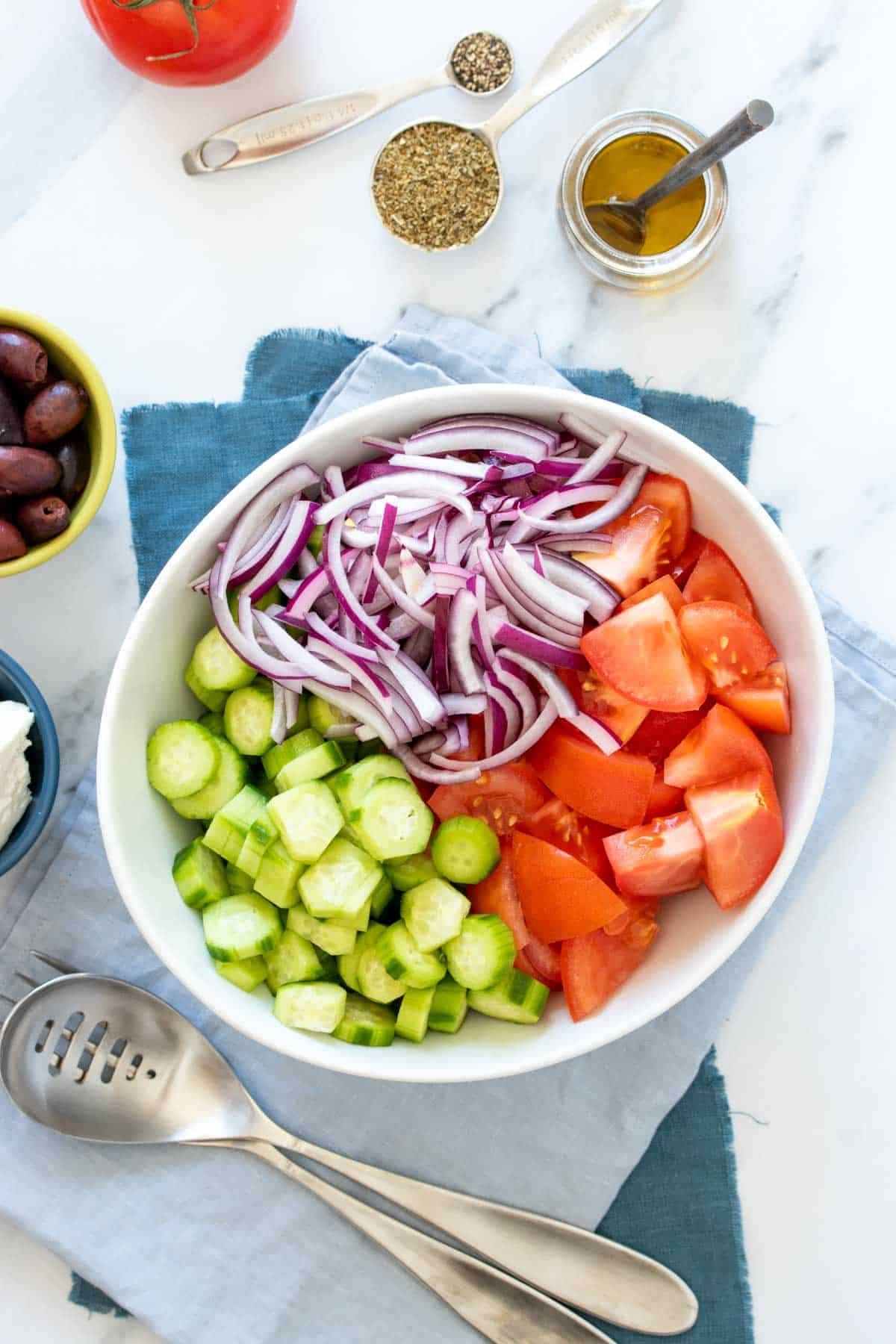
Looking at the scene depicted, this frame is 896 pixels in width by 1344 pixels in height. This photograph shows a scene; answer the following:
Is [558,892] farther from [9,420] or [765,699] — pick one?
[9,420]

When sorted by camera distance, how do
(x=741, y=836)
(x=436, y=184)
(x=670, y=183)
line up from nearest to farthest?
(x=741, y=836), (x=670, y=183), (x=436, y=184)

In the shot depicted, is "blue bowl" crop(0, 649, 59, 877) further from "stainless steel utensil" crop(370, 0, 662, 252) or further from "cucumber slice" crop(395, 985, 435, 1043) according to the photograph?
"stainless steel utensil" crop(370, 0, 662, 252)

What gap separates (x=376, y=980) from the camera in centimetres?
180

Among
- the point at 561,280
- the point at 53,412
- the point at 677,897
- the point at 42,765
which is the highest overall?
the point at 561,280

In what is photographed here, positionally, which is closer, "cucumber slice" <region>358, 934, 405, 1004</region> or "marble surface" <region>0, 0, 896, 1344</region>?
"cucumber slice" <region>358, 934, 405, 1004</region>

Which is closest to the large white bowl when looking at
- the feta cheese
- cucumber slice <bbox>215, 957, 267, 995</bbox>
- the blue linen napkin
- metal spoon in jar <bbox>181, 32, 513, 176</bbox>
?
cucumber slice <bbox>215, 957, 267, 995</bbox>

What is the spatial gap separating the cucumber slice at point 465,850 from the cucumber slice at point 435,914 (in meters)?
0.03

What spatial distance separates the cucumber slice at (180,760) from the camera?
1.79 metres

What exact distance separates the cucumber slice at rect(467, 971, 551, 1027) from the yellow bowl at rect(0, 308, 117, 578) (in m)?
1.03

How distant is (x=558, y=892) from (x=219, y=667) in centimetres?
65

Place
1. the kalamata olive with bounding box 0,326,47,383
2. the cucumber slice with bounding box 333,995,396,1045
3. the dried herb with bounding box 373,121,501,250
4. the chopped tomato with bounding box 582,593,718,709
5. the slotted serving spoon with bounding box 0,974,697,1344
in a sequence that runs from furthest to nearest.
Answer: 1. the dried herb with bounding box 373,121,501,250
2. the slotted serving spoon with bounding box 0,974,697,1344
3. the kalamata olive with bounding box 0,326,47,383
4. the cucumber slice with bounding box 333,995,396,1045
5. the chopped tomato with bounding box 582,593,718,709

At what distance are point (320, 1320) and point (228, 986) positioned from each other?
782 millimetres

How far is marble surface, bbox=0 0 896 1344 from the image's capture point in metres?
2.17

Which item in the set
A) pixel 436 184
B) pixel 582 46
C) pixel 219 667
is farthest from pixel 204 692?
pixel 582 46
